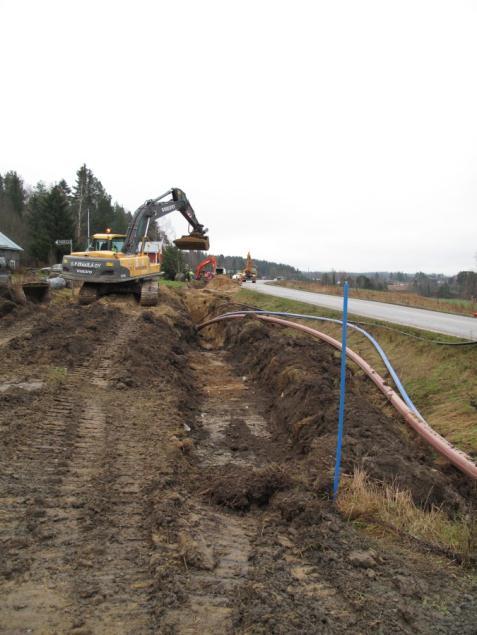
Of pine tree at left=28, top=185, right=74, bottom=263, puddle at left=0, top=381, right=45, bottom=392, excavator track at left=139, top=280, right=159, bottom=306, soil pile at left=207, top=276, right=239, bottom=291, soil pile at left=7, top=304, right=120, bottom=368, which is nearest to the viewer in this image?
puddle at left=0, top=381, right=45, bottom=392

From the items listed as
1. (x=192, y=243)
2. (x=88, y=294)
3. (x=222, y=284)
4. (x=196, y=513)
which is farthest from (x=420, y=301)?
(x=196, y=513)

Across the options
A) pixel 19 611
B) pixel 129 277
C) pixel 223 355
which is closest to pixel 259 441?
pixel 19 611

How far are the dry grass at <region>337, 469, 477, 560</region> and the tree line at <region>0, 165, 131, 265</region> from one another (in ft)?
127

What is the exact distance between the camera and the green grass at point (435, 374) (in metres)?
6.64

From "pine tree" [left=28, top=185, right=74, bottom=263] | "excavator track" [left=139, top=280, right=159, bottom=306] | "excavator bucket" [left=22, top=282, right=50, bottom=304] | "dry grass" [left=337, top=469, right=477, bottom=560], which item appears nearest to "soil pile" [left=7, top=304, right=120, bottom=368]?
"excavator track" [left=139, top=280, right=159, bottom=306]

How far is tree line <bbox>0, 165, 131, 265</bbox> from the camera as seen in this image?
46.5m

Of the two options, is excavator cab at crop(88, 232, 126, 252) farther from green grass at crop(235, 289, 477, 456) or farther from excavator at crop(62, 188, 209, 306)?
green grass at crop(235, 289, 477, 456)

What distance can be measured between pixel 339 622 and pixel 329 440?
10.6 ft

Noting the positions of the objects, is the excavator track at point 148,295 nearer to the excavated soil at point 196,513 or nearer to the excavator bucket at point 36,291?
the excavator bucket at point 36,291

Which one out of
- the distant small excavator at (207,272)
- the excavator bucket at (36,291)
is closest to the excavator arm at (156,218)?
the excavator bucket at (36,291)

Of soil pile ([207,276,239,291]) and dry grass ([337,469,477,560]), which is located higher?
soil pile ([207,276,239,291])

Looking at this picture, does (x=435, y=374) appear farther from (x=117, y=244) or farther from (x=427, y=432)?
(x=117, y=244)

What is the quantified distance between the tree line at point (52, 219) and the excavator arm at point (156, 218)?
2306 centimetres

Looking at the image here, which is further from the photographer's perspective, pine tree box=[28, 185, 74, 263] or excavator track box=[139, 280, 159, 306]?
pine tree box=[28, 185, 74, 263]
